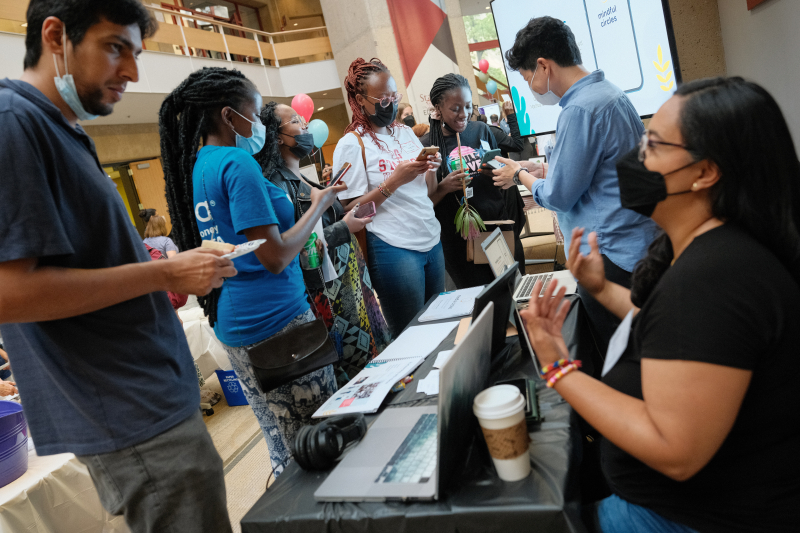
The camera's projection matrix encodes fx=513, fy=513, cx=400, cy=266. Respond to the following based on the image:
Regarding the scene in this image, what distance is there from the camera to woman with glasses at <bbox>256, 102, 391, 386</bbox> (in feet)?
7.33

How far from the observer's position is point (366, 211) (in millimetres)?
2410

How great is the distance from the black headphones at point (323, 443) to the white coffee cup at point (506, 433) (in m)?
0.36

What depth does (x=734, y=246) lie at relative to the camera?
86 cm

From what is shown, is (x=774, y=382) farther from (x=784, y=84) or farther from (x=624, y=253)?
(x=784, y=84)

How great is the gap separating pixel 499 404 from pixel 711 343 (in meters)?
0.36

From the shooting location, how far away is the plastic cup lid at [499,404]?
0.94 metres

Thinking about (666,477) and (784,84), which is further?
(784,84)

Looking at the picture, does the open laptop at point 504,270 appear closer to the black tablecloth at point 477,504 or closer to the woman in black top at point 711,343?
the black tablecloth at point 477,504

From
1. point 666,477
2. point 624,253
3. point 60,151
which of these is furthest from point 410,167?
point 666,477

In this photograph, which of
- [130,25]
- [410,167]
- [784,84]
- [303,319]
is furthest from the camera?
[410,167]

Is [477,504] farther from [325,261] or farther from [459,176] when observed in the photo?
[459,176]

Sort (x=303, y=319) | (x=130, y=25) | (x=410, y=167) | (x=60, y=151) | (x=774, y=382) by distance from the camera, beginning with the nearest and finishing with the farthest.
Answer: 1. (x=774, y=382)
2. (x=60, y=151)
3. (x=130, y=25)
4. (x=303, y=319)
5. (x=410, y=167)

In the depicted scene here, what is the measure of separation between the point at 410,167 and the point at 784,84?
5.74 ft

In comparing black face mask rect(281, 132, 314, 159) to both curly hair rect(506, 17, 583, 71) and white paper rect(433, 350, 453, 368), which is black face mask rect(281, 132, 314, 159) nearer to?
curly hair rect(506, 17, 583, 71)
